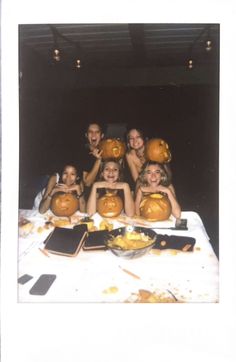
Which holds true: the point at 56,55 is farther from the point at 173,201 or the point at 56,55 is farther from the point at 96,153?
the point at 173,201

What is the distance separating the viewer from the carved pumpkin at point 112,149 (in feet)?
3.24

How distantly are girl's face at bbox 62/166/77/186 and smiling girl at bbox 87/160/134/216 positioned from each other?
60 millimetres

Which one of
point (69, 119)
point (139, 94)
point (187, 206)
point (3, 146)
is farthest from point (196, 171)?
point (3, 146)

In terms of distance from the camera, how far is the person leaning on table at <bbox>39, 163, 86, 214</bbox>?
97 centimetres

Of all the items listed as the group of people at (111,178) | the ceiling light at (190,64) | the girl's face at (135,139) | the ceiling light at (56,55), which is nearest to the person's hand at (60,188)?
the group of people at (111,178)

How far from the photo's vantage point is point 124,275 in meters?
0.85

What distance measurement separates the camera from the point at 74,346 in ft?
2.91

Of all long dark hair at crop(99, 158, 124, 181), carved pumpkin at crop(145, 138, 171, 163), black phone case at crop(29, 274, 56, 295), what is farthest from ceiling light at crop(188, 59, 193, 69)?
black phone case at crop(29, 274, 56, 295)

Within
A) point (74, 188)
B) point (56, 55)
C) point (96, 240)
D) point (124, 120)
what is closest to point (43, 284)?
point (96, 240)

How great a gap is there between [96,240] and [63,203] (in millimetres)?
152

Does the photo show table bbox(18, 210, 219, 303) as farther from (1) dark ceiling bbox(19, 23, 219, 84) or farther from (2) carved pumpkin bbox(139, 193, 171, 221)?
(1) dark ceiling bbox(19, 23, 219, 84)

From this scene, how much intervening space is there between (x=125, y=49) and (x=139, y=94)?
13 cm

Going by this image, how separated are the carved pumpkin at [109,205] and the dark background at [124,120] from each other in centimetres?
13

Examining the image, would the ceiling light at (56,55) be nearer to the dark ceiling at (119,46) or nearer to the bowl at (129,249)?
the dark ceiling at (119,46)
